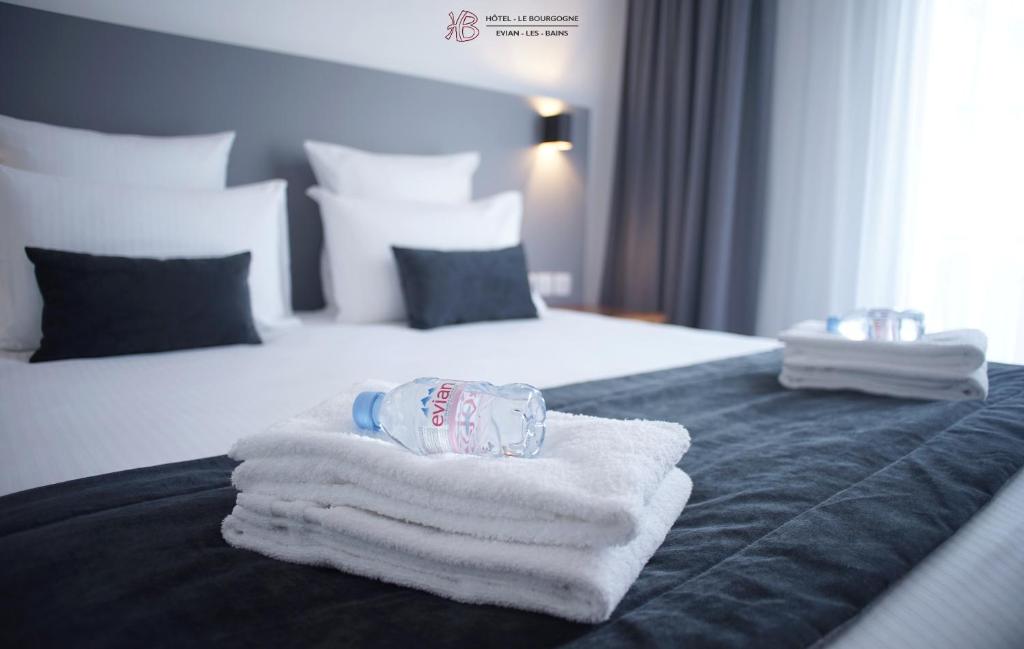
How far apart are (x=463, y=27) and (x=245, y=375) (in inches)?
79.0

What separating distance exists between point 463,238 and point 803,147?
1.72 m

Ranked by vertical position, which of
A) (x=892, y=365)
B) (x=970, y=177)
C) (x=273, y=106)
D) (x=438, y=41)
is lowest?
(x=892, y=365)

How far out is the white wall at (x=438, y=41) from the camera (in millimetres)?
2223

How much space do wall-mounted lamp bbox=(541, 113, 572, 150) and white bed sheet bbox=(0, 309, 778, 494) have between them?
1.23 metres

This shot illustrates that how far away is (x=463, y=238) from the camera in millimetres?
2316

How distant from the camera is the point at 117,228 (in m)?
1.67

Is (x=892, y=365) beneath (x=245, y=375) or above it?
above

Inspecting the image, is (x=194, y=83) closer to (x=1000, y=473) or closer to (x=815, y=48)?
(x=1000, y=473)

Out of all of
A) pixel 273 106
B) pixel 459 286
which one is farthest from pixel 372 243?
pixel 273 106

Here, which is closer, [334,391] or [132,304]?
[334,391]

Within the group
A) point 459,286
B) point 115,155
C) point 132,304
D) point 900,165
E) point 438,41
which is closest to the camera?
point 132,304

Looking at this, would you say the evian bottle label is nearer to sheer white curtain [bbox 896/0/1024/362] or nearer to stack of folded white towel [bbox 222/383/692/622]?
stack of folded white towel [bbox 222/383/692/622]

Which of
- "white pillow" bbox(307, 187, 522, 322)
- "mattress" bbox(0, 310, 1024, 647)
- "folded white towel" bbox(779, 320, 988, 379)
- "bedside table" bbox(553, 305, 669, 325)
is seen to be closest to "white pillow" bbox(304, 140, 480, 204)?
"white pillow" bbox(307, 187, 522, 322)

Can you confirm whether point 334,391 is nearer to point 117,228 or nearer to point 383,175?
point 117,228
